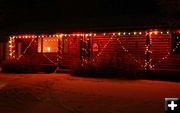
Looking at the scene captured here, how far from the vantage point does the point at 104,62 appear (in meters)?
21.5

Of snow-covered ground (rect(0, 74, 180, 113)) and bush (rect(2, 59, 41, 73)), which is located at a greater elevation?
bush (rect(2, 59, 41, 73))

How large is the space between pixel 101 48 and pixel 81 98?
38.7 feet

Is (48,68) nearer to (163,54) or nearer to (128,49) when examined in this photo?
(128,49)

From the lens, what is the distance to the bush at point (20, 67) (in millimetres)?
24567

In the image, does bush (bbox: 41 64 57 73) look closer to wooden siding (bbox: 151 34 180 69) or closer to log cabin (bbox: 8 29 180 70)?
log cabin (bbox: 8 29 180 70)

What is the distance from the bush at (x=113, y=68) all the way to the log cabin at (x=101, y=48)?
0.93ft

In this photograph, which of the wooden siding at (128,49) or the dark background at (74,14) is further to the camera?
the dark background at (74,14)

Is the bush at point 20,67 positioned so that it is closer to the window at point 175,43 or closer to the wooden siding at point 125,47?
the wooden siding at point 125,47

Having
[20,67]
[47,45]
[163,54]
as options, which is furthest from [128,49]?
[20,67]

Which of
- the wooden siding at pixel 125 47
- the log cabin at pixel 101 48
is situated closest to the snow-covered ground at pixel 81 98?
the log cabin at pixel 101 48

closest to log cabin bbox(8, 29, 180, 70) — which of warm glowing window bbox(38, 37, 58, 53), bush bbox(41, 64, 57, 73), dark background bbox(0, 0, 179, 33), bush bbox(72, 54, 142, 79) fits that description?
warm glowing window bbox(38, 37, 58, 53)

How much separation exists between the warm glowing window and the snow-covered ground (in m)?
10.0

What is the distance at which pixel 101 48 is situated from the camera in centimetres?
2459

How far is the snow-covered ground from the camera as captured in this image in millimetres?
11086
